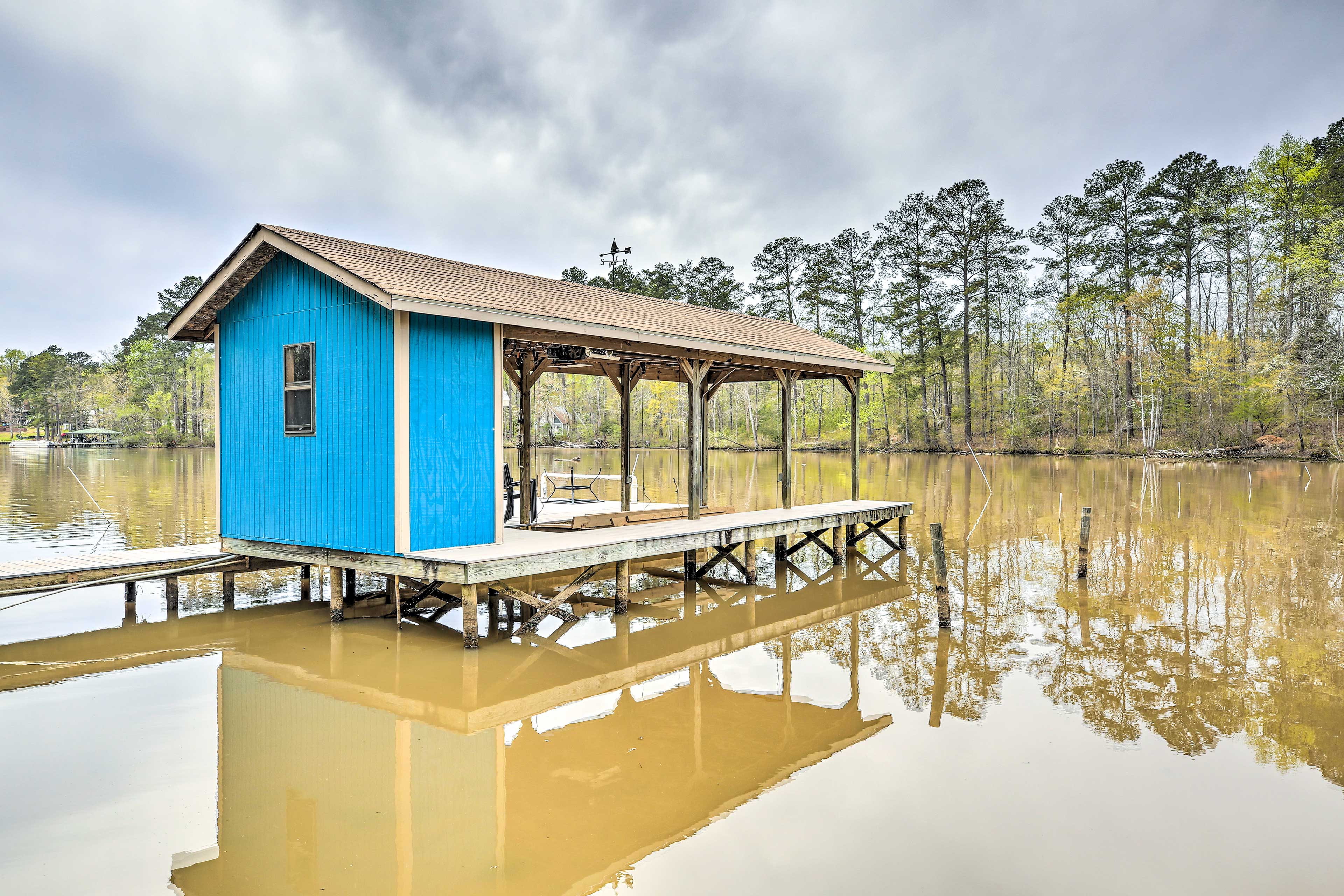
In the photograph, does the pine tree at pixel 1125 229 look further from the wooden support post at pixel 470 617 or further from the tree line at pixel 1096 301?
the wooden support post at pixel 470 617

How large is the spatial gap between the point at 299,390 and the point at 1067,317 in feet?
139

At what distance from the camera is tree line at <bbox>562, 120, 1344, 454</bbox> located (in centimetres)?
3238

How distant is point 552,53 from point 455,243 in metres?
22.1

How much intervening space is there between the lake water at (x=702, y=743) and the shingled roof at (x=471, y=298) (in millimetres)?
3561

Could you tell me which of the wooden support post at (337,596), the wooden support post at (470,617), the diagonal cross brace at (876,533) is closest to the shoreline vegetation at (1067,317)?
the diagonal cross brace at (876,533)

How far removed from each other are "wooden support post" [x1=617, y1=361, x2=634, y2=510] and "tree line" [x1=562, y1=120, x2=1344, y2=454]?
23.1 m

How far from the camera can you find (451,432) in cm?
791

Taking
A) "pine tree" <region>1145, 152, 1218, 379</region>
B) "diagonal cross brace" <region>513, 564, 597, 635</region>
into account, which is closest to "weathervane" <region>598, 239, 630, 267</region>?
"diagonal cross brace" <region>513, 564, 597, 635</region>

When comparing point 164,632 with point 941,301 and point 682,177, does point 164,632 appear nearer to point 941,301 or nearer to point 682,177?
point 682,177

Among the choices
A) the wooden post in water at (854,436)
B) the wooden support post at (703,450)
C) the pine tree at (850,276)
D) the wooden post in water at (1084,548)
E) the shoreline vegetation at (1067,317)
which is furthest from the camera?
the pine tree at (850,276)

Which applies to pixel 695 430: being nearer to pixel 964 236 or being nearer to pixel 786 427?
pixel 786 427

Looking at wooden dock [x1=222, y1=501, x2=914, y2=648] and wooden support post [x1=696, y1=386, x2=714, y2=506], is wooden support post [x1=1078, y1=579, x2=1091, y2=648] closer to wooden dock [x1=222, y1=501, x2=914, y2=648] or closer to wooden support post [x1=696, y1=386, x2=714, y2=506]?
wooden dock [x1=222, y1=501, x2=914, y2=648]

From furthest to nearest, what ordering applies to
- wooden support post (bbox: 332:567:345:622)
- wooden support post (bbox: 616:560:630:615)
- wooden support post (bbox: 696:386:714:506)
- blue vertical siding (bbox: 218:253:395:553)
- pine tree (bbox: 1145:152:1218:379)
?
pine tree (bbox: 1145:152:1218:379) < wooden support post (bbox: 696:386:714:506) < wooden support post (bbox: 616:560:630:615) < wooden support post (bbox: 332:567:345:622) < blue vertical siding (bbox: 218:253:395:553)

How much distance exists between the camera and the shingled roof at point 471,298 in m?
7.39
